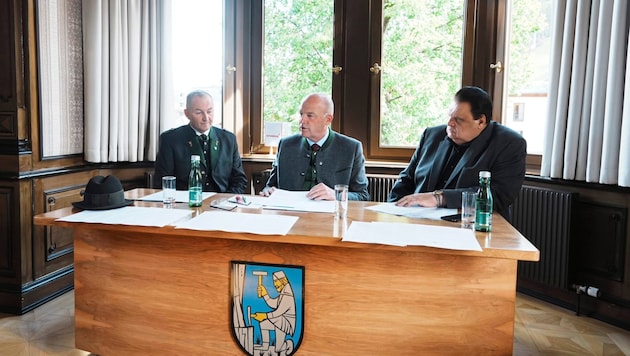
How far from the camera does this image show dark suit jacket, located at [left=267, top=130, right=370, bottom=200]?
295 centimetres

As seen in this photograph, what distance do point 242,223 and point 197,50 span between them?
254 centimetres

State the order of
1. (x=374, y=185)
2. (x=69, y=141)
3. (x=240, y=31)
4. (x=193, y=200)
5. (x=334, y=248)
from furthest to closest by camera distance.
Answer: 1. (x=240, y=31)
2. (x=374, y=185)
3. (x=69, y=141)
4. (x=193, y=200)
5. (x=334, y=248)

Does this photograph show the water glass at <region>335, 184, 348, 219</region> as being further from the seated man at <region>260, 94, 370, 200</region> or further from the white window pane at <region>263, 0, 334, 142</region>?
the white window pane at <region>263, 0, 334, 142</region>

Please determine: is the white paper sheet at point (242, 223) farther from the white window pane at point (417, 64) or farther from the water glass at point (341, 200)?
the white window pane at point (417, 64)

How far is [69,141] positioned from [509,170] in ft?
8.77

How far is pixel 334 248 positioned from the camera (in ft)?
6.11

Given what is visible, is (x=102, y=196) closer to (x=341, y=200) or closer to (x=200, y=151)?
(x=341, y=200)

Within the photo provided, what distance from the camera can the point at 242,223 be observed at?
1874 millimetres

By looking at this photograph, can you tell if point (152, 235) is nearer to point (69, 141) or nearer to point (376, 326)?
point (376, 326)

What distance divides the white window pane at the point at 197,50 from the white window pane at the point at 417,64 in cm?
128


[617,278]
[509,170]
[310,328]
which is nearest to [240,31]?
[509,170]

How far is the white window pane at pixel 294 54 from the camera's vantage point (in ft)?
13.0

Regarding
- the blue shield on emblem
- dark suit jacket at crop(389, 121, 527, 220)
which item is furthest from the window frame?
the blue shield on emblem

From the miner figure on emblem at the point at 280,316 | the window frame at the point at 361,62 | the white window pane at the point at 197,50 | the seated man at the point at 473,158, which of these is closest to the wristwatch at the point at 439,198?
the seated man at the point at 473,158
